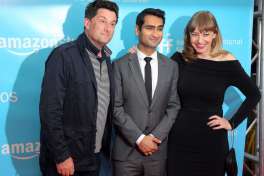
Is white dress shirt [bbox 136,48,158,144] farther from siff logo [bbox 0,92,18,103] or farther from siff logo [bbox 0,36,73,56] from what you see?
siff logo [bbox 0,92,18,103]

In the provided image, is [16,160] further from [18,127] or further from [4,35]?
[4,35]

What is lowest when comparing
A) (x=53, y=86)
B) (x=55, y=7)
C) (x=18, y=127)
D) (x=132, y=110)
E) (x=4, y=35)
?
(x=18, y=127)

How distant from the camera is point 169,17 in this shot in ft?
9.28

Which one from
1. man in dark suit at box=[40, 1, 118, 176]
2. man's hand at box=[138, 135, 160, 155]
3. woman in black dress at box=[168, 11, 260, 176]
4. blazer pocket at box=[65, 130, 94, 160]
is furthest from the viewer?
woman in black dress at box=[168, 11, 260, 176]

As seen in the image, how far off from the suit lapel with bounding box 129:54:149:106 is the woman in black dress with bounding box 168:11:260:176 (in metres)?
0.29

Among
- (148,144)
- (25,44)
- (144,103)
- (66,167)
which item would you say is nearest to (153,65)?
(144,103)

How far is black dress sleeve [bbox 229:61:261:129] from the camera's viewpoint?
225 centimetres

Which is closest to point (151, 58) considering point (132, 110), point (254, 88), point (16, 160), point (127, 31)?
point (132, 110)

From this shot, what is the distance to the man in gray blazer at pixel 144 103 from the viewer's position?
211 centimetres

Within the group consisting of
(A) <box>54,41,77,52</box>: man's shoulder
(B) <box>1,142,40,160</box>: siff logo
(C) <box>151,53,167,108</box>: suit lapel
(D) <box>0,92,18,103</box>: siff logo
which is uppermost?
(A) <box>54,41,77,52</box>: man's shoulder

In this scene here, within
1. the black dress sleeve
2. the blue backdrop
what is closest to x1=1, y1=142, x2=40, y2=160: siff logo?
the blue backdrop

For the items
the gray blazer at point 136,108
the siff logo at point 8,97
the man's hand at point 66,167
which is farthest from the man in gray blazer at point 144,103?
the siff logo at point 8,97

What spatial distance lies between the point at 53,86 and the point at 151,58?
0.73 metres

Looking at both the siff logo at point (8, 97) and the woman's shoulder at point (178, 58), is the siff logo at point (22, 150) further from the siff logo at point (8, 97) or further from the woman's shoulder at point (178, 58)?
the woman's shoulder at point (178, 58)
